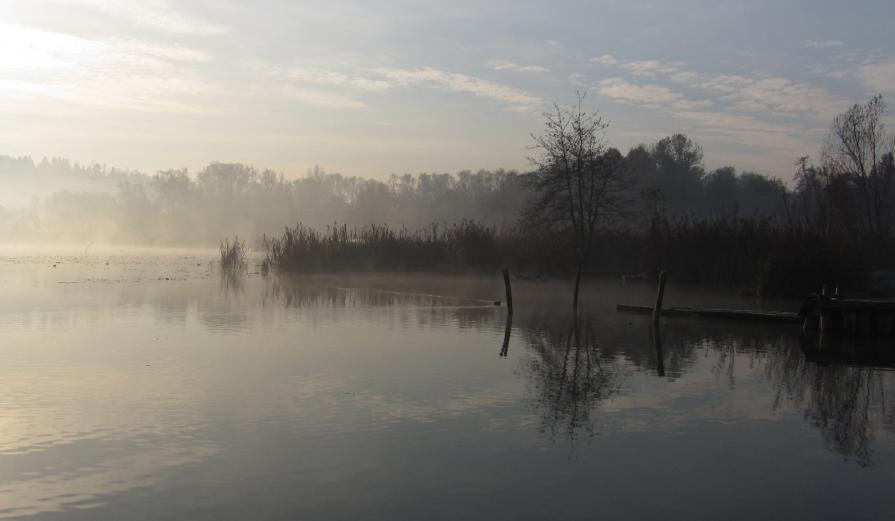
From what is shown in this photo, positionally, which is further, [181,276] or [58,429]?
[181,276]

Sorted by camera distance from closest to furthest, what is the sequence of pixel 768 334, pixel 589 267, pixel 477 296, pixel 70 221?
pixel 768 334
pixel 477 296
pixel 589 267
pixel 70 221

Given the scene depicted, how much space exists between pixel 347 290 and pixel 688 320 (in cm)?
1155

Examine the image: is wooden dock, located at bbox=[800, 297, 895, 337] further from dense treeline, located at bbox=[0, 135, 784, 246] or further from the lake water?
dense treeline, located at bbox=[0, 135, 784, 246]

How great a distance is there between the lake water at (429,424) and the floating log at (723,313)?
5.95 feet

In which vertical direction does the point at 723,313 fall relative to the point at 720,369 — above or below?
above

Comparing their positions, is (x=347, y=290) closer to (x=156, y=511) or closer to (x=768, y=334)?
(x=768, y=334)

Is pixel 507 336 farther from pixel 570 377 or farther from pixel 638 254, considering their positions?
pixel 638 254

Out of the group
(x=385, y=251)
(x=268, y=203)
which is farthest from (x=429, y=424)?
(x=268, y=203)

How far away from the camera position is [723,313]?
706 inches

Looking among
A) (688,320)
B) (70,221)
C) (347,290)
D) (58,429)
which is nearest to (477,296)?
(347,290)

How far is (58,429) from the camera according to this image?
7.44 meters

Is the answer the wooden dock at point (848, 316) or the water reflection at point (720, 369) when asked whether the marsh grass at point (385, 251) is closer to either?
the water reflection at point (720, 369)

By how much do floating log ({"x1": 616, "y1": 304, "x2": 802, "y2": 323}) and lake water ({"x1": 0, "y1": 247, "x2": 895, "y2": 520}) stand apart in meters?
1.81

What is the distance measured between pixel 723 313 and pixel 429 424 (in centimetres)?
1186
